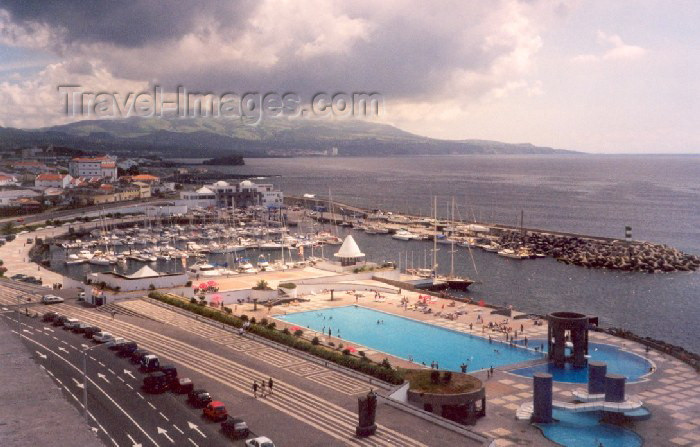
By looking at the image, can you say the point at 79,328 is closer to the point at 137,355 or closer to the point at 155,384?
the point at 137,355

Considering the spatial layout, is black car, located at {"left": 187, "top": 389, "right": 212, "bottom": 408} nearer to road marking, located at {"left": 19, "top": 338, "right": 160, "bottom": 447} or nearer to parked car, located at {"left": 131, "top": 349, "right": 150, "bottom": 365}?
road marking, located at {"left": 19, "top": 338, "right": 160, "bottom": 447}

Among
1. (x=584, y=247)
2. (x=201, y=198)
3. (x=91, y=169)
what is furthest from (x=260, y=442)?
(x=91, y=169)

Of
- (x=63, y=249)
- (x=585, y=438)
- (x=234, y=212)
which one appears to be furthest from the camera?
(x=234, y=212)

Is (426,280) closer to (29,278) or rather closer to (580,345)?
(580,345)

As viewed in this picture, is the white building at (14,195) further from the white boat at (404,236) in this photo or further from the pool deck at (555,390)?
the pool deck at (555,390)

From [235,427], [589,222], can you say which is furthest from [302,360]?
[589,222]
